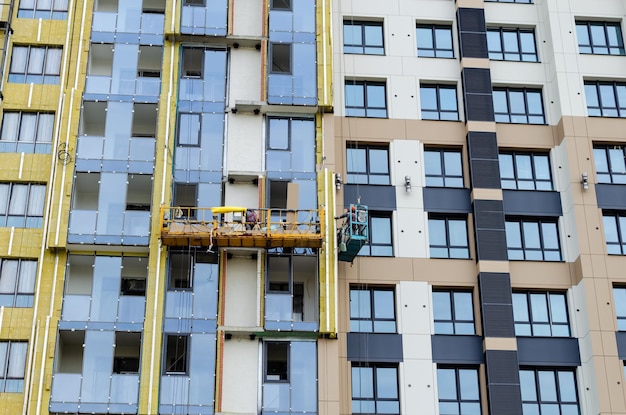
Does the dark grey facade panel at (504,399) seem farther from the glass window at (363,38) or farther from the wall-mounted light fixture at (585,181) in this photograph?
the glass window at (363,38)

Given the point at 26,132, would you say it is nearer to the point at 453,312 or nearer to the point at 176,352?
the point at 176,352

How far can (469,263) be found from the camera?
192 ft

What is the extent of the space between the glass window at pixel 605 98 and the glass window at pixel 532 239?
7.60 metres

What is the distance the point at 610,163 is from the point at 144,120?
27.3 m

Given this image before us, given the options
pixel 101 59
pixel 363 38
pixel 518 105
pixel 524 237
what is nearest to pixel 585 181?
pixel 524 237

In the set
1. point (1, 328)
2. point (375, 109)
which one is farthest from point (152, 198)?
point (375, 109)

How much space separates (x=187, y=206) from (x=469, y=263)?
16.0m

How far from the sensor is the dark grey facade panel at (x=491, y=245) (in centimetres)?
5809

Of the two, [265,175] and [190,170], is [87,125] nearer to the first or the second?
[190,170]

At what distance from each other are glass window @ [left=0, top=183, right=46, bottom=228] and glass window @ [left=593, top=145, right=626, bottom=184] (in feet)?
104

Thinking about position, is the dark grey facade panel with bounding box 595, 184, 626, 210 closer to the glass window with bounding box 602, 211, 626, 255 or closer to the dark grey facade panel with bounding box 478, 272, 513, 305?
the glass window with bounding box 602, 211, 626, 255

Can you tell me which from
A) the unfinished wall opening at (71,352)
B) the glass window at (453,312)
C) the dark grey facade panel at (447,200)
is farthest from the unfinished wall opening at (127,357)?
the dark grey facade panel at (447,200)

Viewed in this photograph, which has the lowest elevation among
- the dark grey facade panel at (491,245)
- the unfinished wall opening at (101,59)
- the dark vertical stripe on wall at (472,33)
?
the dark grey facade panel at (491,245)

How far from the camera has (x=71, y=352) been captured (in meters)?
56.2
